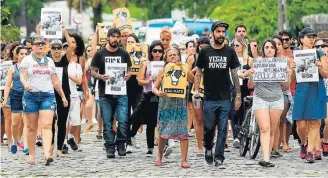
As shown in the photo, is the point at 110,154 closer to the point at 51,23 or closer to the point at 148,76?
the point at 148,76

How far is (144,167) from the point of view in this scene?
15.6 metres

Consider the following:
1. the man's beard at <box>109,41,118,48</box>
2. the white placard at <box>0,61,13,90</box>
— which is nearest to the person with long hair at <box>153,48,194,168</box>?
the man's beard at <box>109,41,118,48</box>

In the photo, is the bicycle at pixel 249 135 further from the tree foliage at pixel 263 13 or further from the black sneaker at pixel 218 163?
the tree foliage at pixel 263 13

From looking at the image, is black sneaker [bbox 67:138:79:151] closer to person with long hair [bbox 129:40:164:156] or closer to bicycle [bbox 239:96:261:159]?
person with long hair [bbox 129:40:164:156]

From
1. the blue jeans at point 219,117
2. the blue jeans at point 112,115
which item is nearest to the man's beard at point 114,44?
the blue jeans at point 112,115

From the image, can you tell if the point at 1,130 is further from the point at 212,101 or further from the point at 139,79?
the point at 212,101

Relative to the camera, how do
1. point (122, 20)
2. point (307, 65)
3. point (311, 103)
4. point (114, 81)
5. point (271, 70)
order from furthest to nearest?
1. point (122, 20)
2. point (114, 81)
3. point (311, 103)
4. point (307, 65)
5. point (271, 70)

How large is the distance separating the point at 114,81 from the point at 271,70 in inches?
108

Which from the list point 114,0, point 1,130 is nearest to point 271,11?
point 114,0

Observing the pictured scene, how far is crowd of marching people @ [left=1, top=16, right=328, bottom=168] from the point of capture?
1548cm

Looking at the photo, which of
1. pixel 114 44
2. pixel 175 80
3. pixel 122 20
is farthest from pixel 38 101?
pixel 122 20

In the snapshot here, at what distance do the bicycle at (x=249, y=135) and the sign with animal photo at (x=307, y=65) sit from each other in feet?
3.51

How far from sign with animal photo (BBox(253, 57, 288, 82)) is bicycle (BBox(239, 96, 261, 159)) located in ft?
3.17

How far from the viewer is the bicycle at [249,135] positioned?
1634cm
